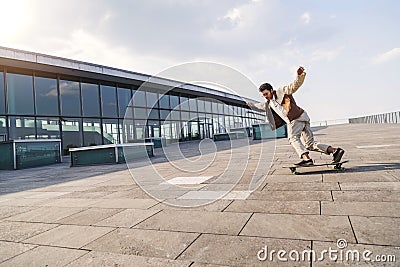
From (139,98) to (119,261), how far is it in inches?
916

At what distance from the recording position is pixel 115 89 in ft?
74.5

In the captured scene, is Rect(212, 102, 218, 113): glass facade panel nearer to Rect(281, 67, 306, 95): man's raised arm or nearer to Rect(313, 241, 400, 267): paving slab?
Rect(281, 67, 306, 95): man's raised arm

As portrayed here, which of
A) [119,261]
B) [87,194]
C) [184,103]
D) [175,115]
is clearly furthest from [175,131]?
[119,261]

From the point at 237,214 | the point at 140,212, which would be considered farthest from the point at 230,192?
the point at 140,212

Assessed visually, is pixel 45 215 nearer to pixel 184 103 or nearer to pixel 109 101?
pixel 109 101

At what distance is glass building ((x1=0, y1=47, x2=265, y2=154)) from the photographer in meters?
16.8

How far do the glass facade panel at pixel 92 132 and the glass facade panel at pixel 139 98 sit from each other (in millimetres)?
4428

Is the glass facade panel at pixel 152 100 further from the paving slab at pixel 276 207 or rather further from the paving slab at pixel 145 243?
the paving slab at pixel 145 243

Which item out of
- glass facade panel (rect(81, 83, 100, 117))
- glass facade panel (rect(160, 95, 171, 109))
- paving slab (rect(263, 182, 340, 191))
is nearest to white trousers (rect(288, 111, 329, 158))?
paving slab (rect(263, 182, 340, 191))

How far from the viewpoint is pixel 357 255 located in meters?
2.17

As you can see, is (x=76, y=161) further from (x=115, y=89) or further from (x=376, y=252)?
(x=376, y=252)

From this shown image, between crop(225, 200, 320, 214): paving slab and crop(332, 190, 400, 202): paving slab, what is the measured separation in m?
0.44

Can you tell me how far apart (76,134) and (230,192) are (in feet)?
56.3

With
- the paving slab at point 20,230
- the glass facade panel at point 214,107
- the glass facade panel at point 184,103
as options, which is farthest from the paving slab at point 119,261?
the glass facade panel at point 214,107
